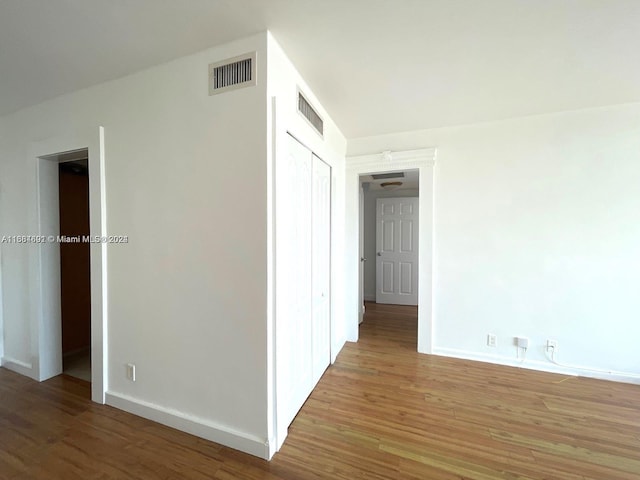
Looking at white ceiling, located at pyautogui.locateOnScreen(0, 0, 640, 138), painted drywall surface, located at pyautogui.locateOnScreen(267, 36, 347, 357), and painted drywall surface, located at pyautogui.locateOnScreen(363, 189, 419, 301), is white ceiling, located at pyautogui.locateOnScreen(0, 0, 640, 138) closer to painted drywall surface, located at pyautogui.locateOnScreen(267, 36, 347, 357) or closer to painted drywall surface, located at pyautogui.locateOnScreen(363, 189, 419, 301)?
painted drywall surface, located at pyautogui.locateOnScreen(267, 36, 347, 357)

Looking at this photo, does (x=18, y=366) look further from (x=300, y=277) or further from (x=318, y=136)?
(x=318, y=136)

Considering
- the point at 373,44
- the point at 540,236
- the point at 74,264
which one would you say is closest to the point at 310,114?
the point at 373,44

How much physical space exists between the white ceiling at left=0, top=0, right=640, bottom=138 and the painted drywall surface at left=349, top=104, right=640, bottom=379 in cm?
41

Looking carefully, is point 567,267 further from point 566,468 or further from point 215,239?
point 215,239

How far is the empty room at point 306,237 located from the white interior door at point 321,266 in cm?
4

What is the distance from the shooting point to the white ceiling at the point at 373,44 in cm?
135

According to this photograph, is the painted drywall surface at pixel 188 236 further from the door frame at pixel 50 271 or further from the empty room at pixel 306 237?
the door frame at pixel 50 271

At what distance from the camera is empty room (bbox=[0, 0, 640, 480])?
1513 millimetres

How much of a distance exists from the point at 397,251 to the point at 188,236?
4.26m

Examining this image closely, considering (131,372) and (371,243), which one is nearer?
(131,372)

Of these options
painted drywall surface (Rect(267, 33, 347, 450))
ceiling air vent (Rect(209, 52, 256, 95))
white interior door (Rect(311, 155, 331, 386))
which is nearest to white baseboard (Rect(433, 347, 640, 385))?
painted drywall surface (Rect(267, 33, 347, 450))

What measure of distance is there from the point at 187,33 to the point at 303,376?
2461mm

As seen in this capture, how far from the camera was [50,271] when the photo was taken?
98.9 inches

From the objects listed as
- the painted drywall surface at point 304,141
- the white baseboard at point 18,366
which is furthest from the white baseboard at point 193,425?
the white baseboard at point 18,366
